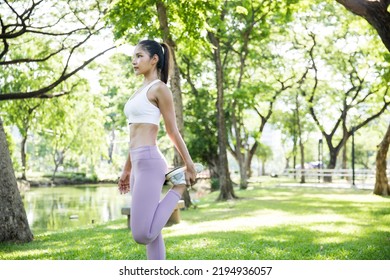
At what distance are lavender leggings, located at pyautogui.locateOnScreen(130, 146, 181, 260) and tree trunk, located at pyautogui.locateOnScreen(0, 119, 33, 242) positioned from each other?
473 centimetres

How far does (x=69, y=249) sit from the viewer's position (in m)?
6.76

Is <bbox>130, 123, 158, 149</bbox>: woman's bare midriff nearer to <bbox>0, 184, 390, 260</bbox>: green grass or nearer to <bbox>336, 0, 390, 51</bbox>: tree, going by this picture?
<bbox>0, 184, 390, 260</bbox>: green grass

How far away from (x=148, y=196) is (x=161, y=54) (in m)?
1.04

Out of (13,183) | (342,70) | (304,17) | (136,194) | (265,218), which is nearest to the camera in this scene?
(136,194)

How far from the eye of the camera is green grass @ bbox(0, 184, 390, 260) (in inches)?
231

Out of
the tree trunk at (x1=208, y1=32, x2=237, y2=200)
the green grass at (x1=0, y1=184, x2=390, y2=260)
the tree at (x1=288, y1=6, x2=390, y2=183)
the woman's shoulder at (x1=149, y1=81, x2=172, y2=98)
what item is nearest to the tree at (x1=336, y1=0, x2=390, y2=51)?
the green grass at (x1=0, y1=184, x2=390, y2=260)

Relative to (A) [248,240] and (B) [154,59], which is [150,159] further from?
(A) [248,240]

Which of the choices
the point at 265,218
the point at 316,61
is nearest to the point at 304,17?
the point at 316,61

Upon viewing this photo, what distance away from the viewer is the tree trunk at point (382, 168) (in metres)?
15.5

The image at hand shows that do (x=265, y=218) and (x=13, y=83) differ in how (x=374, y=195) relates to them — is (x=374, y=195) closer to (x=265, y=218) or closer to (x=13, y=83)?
(x=265, y=218)

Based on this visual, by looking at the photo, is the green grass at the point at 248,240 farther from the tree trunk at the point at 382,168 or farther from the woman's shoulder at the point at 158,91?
the tree trunk at the point at 382,168

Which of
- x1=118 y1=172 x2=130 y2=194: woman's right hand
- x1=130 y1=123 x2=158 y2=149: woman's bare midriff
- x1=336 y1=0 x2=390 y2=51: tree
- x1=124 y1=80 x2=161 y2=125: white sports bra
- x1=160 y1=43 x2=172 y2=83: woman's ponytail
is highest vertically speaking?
x1=336 y1=0 x2=390 y2=51: tree

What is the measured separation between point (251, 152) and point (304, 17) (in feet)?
26.0

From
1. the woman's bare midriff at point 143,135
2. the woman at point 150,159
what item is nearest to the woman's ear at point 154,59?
the woman at point 150,159
